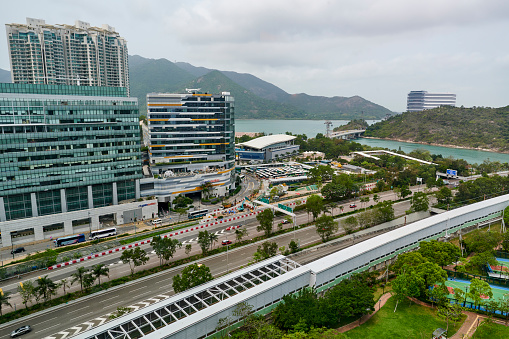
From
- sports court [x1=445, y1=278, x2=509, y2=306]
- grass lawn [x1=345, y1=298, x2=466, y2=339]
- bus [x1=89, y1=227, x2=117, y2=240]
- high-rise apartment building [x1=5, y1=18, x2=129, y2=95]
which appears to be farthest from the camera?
high-rise apartment building [x1=5, y1=18, x2=129, y2=95]

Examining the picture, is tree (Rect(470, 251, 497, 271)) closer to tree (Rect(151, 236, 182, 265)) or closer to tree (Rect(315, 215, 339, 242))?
tree (Rect(315, 215, 339, 242))

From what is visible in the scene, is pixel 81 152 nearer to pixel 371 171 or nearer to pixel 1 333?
pixel 1 333

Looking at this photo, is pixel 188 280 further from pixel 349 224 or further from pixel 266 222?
pixel 349 224

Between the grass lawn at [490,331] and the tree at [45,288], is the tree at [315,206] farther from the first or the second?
the tree at [45,288]

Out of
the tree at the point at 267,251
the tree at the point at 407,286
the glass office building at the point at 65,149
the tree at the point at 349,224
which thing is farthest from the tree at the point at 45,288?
the tree at the point at 349,224

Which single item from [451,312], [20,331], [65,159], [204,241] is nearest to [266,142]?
[65,159]

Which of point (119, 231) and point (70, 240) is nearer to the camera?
point (70, 240)

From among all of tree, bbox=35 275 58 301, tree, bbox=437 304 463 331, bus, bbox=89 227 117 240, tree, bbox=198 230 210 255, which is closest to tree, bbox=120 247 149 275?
tree, bbox=35 275 58 301
